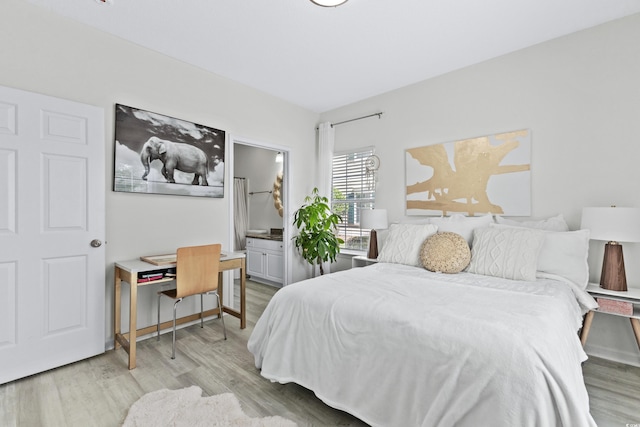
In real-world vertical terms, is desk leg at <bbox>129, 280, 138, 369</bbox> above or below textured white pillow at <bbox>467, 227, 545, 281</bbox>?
below

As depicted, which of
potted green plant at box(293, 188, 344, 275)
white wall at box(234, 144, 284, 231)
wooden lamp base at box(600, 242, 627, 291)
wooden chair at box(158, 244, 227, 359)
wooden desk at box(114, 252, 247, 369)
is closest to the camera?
wooden lamp base at box(600, 242, 627, 291)

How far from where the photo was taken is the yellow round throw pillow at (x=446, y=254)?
2645 mm

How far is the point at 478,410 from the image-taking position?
1223 mm

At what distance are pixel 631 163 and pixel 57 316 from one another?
4673 mm

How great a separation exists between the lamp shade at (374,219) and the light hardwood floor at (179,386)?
1903mm

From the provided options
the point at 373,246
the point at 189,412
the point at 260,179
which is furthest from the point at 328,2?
the point at 260,179

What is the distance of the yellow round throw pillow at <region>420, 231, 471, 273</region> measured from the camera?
2.64 metres

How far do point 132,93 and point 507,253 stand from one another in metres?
3.61

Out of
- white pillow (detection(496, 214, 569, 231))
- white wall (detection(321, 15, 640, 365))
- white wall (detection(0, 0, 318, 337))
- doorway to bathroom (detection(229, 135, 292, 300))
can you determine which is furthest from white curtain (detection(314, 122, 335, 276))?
white pillow (detection(496, 214, 569, 231))

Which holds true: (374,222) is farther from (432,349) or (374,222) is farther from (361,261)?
(432,349)

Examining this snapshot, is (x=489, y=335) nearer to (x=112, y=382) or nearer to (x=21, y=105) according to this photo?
(x=112, y=382)

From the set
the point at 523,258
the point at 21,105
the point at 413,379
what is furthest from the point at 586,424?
Answer: the point at 21,105

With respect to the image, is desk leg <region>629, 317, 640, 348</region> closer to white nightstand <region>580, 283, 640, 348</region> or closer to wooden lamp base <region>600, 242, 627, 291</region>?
white nightstand <region>580, 283, 640, 348</region>

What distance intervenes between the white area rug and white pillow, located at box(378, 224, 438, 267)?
179cm
